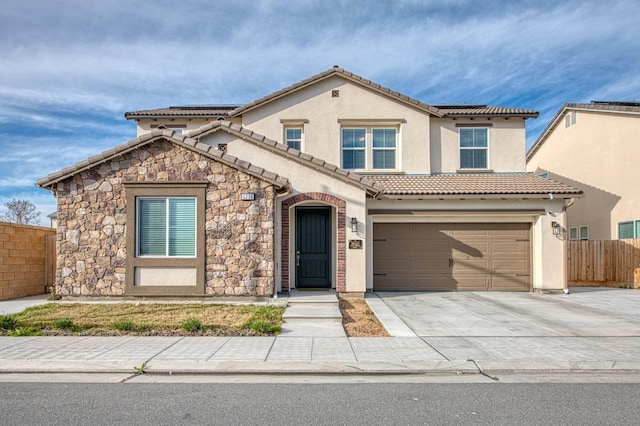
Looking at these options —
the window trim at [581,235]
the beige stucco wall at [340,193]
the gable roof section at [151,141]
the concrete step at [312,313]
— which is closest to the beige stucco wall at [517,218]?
the beige stucco wall at [340,193]

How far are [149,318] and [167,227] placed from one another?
3121 millimetres

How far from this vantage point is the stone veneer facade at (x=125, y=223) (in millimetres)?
11430

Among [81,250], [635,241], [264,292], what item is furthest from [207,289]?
[635,241]

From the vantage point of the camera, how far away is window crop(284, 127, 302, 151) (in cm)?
1600

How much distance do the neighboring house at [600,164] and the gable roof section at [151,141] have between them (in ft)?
37.2

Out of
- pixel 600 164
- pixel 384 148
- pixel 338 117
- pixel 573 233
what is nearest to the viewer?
pixel 338 117

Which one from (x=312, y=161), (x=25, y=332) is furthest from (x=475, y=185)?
(x=25, y=332)

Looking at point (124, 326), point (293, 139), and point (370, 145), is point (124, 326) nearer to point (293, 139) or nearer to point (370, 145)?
point (293, 139)

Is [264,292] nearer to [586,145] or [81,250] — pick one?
[81,250]

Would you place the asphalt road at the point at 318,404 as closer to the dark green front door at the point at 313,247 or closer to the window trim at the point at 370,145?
the dark green front door at the point at 313,247

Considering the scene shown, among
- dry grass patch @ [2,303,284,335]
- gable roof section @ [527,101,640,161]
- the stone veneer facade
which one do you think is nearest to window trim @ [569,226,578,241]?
gable roof section @ [527,101,640,161]

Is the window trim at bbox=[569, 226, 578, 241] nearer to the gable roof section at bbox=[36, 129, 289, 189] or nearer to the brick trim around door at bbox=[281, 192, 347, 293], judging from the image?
the brick trim around door at bbox=[281, 192, 347, 293]

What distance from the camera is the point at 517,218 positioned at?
1432 cm

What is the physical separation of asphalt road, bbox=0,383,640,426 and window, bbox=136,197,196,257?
617 cm
